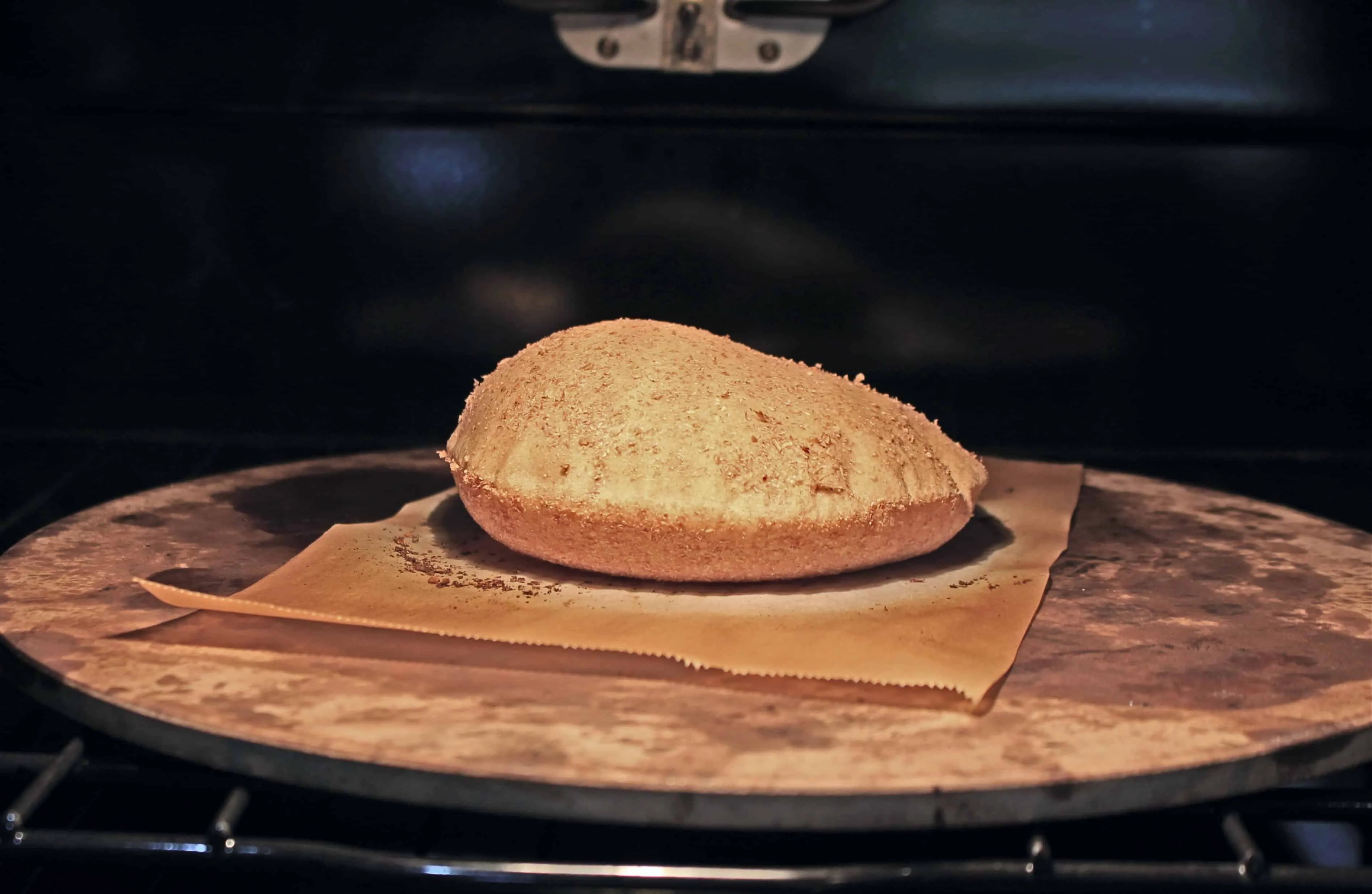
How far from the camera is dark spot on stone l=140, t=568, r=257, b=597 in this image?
1026 mm

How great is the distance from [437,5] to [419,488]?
0.58 meters

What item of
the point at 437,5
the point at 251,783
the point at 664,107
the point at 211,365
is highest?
the point at 437,5

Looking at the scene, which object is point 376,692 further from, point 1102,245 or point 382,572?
point 1102,245

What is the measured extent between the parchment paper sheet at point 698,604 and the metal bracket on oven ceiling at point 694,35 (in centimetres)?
62


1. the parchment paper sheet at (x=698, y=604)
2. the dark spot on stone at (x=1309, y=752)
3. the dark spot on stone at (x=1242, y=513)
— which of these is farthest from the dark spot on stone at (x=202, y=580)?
the dark spot on stone at (x=1242, y=513)

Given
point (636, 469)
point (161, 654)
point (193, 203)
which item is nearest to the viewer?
point (161, 654)

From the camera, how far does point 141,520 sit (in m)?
1.21

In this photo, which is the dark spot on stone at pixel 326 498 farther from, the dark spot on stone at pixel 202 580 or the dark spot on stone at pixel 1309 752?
the dark spot on stone at pixel 1309 752

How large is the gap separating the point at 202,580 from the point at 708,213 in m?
0.81

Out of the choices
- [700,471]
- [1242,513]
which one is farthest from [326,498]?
[1242,513]

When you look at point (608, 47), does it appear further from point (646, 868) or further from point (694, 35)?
point (646, 868)

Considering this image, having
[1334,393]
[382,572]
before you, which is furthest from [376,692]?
[1334,393]

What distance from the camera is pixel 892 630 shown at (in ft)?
3.07

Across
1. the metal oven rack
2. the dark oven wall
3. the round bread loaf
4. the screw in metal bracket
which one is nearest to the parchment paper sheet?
the round bread loaf
